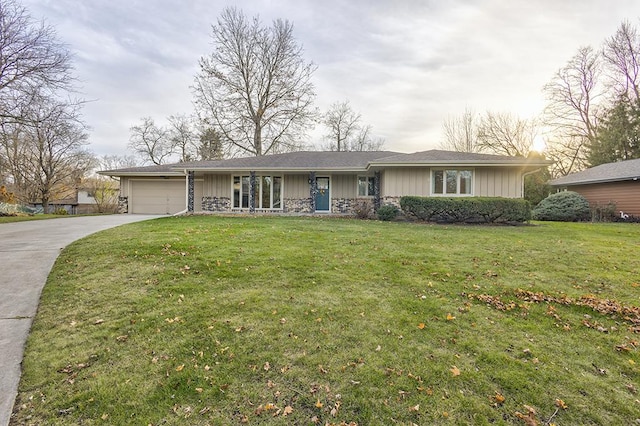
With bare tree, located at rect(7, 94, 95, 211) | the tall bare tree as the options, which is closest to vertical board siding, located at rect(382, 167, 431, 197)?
the tall bare tree

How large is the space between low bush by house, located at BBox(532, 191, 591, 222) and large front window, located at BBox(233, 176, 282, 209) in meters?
13.7

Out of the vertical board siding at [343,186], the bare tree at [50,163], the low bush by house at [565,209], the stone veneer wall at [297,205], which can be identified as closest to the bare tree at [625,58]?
the low bush by house at [565,209]

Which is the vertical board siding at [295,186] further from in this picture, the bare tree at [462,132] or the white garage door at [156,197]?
the bare tree at [462,132]

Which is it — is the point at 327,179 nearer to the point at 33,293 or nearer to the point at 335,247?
the point at 335,247

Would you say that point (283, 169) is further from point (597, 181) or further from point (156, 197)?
point (597, 181)

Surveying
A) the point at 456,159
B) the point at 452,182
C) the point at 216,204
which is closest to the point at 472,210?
the point at 452,182

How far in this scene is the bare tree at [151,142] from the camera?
107 feet

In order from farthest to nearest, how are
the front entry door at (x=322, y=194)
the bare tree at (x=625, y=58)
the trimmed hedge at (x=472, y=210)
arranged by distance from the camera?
the bare tree at (x=625, y=58), the front entry door at (x=322, y=194), the trimmed hedge at (x=472, y=210)

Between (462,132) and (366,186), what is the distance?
763 inches

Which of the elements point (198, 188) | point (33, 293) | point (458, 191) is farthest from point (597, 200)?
point (33, 293)

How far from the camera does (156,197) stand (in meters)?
18.7

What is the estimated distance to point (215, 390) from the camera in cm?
252

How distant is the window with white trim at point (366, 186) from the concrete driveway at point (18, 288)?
11822mm

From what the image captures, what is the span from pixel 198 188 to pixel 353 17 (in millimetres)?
11308
